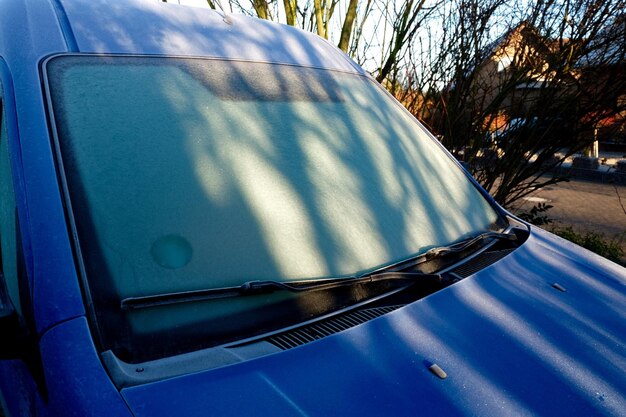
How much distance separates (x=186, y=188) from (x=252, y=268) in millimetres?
287

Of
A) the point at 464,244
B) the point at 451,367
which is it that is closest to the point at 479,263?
the point at 464,244

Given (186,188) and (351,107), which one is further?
(351,107)

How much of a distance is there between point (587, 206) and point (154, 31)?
28.9 ft

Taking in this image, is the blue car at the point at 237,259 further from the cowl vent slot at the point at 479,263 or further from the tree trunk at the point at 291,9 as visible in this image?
the tree trunk at the point at 291,9

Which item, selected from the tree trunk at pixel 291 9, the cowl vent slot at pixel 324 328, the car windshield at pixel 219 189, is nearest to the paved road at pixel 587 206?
the tree trunk at pixel 291 9

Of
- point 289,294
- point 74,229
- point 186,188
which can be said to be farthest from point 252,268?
point 74,229

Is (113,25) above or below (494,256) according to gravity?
above

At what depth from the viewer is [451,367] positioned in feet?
4.22

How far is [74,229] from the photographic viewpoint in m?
1.30

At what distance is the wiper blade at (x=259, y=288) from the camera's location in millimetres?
1264

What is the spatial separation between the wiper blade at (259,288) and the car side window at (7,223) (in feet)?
1.08

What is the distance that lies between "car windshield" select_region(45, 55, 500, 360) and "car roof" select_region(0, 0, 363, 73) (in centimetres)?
6

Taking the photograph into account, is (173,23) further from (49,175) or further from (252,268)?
(252,268)

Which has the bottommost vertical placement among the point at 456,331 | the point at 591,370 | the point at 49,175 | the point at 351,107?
the point at 591,370
